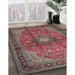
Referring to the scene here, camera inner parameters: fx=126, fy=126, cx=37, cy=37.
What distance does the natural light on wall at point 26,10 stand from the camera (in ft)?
20.4

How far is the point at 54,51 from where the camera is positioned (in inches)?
108

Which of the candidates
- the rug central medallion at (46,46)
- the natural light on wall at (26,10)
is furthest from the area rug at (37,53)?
the natural light on wall at (26,10)

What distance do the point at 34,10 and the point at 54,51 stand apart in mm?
4100

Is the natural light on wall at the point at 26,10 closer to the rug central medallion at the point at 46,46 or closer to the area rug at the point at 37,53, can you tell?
the rug central medallion at the point at 46,46

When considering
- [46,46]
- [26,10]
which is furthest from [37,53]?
[26,10]

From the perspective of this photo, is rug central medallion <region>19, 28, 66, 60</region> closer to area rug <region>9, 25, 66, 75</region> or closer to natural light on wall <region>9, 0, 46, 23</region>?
area rug <region>9, 25, 66, 75</region>

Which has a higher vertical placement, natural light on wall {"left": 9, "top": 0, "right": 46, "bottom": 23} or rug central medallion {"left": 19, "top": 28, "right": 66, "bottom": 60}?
natural light on wall {"left": 9, "top": 0, "right": 46, "bottom": 23}

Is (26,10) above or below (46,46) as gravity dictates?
above

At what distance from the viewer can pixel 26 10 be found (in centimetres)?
638

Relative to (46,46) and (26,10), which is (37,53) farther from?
(26,10)

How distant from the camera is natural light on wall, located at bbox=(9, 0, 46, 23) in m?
6.23

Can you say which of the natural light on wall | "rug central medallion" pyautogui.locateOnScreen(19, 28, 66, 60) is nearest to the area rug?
"rug central medallion" pyautogui.locateOnScreen(19, 28, 66, 60)
